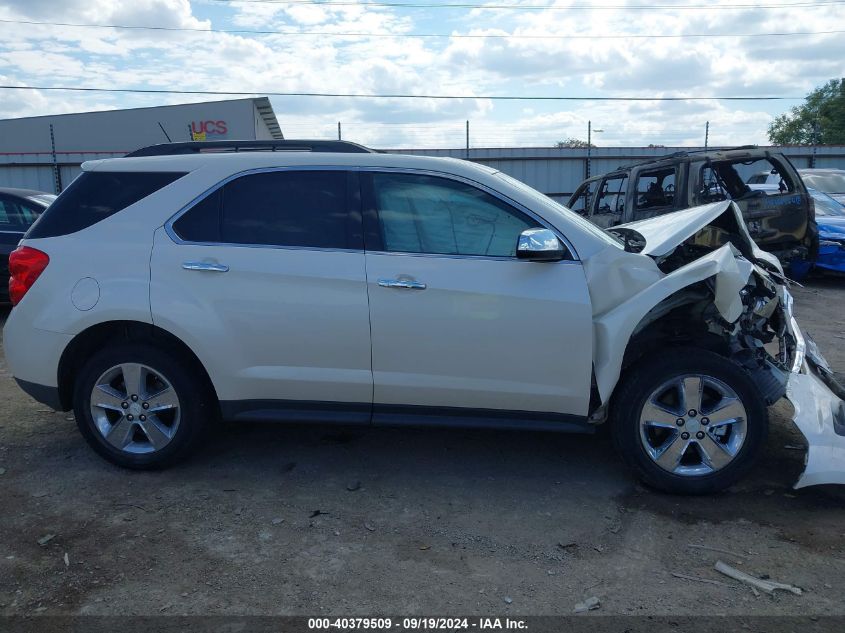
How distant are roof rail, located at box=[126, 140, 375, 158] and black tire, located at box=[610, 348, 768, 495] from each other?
6.78 feet

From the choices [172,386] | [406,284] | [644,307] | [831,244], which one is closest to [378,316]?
[406,284]

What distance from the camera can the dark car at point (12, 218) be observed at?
8.32m

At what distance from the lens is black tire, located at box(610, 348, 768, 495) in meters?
3.77

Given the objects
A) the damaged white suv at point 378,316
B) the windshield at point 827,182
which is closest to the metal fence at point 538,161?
the windshield at point 827,182

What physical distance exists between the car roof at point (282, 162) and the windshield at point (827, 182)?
36.3 feet

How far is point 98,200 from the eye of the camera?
4.22m

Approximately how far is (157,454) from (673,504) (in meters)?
2.93

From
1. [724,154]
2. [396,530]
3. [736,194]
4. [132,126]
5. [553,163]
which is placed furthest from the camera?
[132,126]

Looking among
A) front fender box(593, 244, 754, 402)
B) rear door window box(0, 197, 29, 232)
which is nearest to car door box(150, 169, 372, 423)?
front fender box(593, 244, 754, 402)

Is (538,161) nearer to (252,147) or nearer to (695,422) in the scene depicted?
(252,147)

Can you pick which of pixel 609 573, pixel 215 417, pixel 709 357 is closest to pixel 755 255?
pixel 709 357

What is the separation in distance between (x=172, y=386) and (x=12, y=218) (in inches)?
234

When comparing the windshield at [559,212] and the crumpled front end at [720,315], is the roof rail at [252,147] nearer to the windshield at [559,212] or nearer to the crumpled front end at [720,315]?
the windshield at [559,212]

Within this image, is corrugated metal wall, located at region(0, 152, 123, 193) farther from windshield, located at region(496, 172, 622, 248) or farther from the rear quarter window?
windshield, located at region(496, 172, 622, 248)
